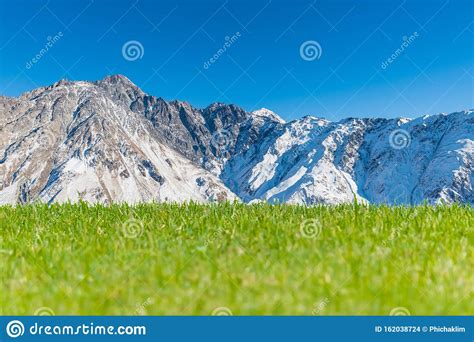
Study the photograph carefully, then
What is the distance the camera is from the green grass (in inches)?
234

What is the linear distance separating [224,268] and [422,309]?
238 centimetres

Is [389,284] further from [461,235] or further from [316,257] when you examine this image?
[461,235]

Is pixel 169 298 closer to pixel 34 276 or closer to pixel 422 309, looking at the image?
pixel 34 276

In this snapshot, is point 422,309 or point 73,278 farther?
point 73,278

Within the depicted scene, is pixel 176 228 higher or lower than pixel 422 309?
higher

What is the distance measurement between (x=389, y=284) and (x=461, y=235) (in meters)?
3.23

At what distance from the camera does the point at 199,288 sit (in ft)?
20.4

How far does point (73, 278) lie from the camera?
265 inches

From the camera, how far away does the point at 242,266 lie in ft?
22.7

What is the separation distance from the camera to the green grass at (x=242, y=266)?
5938mm
